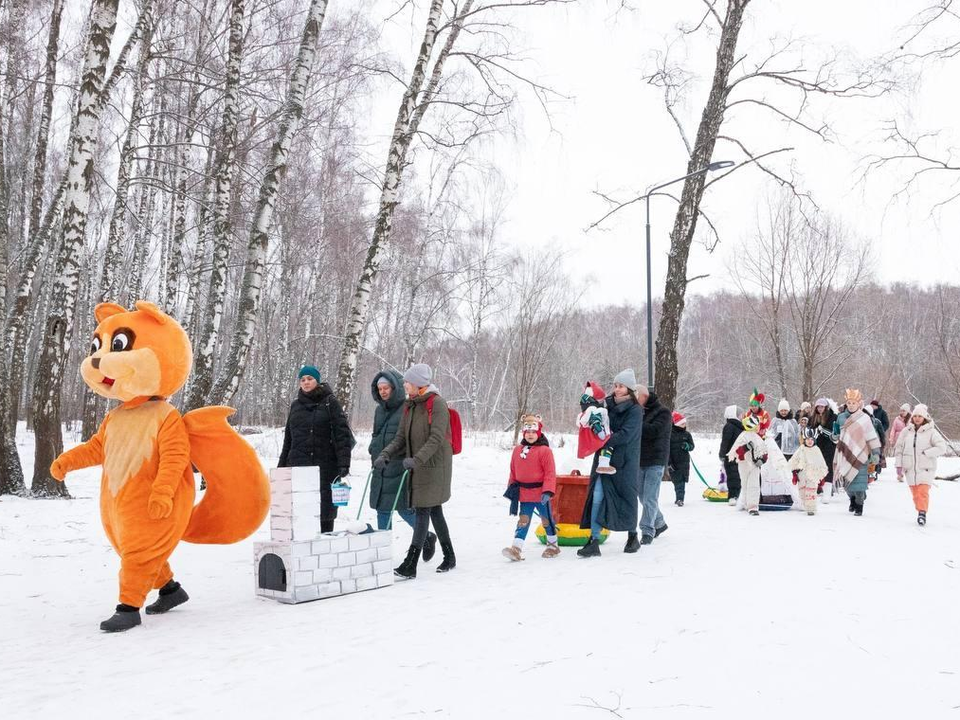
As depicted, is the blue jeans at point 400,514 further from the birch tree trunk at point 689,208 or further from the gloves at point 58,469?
the birch tree trunk at point 689,208

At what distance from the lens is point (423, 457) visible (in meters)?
6.89

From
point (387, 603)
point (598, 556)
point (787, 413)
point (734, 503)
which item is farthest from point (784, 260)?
point (387, 603)

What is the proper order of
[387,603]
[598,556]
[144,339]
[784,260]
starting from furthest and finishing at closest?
[784,260], [598,556], [387,603], [144,339]

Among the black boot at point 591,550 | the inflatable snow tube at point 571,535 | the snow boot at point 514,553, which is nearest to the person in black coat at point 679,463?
the inflatable snow tube at point 571,535

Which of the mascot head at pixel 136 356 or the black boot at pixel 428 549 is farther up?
the mascot head at pixel 136 356

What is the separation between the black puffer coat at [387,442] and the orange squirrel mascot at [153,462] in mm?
1815

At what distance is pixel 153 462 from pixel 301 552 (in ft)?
4.34

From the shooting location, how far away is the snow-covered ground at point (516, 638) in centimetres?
370

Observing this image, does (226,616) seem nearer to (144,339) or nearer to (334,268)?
(144,339)

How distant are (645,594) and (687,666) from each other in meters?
Result: 1.84

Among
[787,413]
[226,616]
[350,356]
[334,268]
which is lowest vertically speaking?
[226,616]

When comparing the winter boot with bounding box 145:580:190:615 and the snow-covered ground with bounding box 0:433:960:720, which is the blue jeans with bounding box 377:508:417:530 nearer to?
the snow-covered ground with bounding box 0:433:960:720

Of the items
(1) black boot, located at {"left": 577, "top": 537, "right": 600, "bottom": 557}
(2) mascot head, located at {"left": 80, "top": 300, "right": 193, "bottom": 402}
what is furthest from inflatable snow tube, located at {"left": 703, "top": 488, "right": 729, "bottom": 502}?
(2) mascot head, located at {"left": 80, "top": 300, "right": 193, "bottom": 402}

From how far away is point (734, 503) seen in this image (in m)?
13.0
